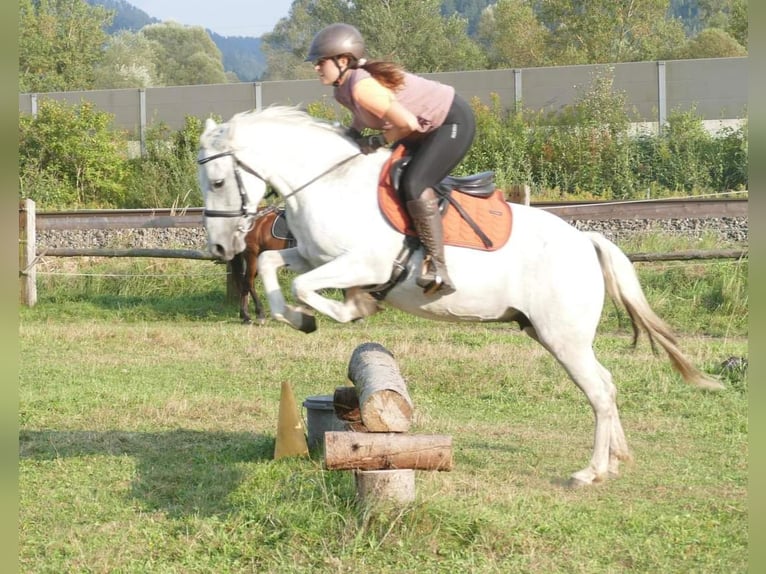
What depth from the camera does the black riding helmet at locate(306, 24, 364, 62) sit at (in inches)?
229

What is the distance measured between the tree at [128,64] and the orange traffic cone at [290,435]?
58.3 meters

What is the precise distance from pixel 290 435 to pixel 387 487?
174cm

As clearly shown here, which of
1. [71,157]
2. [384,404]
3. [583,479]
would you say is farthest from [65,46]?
[384,404]

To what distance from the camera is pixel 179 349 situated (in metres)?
12.0

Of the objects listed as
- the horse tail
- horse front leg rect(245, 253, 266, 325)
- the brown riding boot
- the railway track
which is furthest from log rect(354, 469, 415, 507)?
the railway track

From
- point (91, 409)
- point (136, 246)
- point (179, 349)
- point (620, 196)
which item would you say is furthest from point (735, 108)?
point (91, 409)

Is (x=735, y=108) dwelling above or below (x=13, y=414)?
above

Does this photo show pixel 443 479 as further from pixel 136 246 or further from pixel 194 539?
pixel 136 246

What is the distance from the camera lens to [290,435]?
6.98 meters

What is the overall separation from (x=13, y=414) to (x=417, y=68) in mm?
54097

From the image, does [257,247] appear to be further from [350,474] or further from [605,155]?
[605,155]

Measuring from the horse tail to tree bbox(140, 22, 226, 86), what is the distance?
251 ft

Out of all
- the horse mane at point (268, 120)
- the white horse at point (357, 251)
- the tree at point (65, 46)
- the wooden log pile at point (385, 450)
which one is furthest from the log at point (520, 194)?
the tree at point (65, 46)

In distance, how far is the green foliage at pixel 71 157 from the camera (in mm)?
24297
